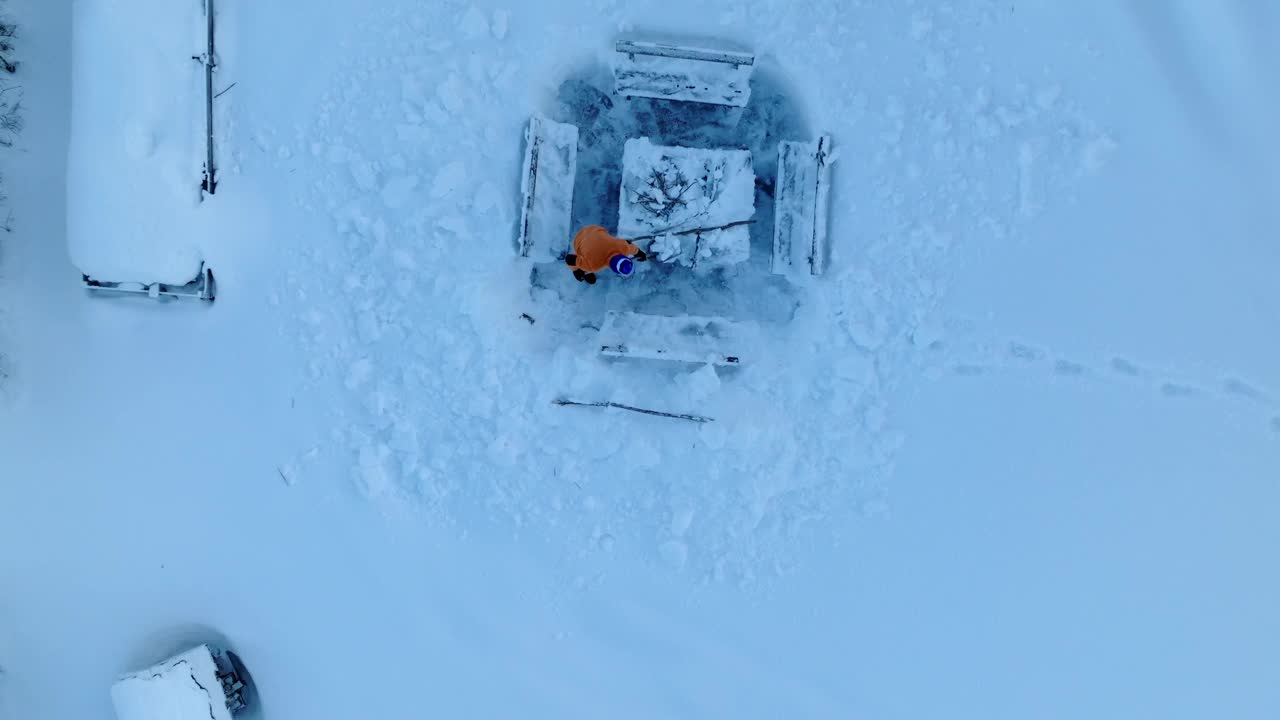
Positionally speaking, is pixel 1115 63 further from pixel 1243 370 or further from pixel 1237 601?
pixel 1237 601

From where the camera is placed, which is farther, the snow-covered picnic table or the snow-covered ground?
the snow-covered picnic table

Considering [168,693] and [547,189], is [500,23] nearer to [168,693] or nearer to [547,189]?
[547,189]

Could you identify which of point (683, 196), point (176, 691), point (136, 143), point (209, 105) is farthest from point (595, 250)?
point (176, 691)

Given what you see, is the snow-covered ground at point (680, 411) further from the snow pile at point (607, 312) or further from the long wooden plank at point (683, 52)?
the long wooden plank at point (683, 52)

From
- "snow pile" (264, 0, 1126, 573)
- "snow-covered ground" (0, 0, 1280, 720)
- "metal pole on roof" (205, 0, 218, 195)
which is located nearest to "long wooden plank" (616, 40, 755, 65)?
"snow-covered ground" (0, 0, 1280, 720)

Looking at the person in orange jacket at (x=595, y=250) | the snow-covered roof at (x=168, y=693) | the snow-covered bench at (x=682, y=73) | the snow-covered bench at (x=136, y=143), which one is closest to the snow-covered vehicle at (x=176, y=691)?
the snow-covered roof at (x=168, y=693)

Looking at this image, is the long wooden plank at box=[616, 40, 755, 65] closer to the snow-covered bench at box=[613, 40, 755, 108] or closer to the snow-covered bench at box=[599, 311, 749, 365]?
the snow-covered bench at box=[613, 40, 755, 108]
